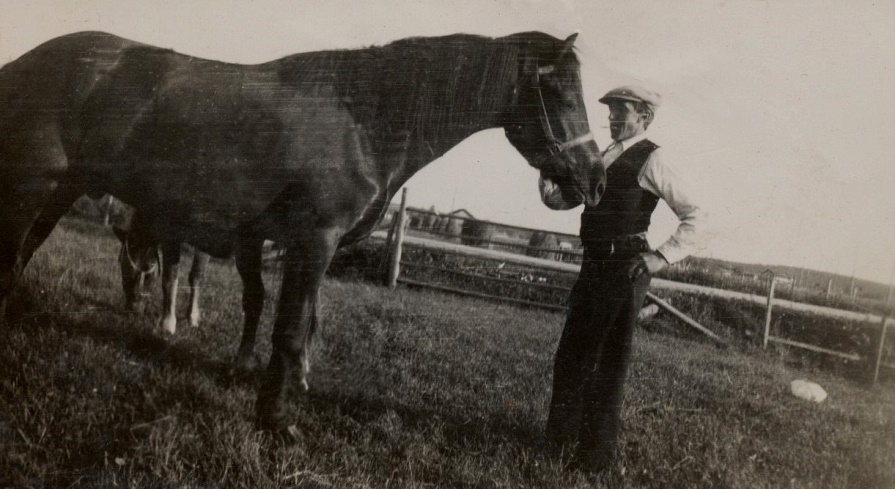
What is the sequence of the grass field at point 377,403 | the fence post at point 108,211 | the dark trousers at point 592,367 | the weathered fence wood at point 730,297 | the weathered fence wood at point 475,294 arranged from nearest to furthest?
the grass field at point 377,403 < the dark trousers at point 592,367 < the fence post at point 108,211 < the weathered fence wood at point 730,297 < the weathered fence wood at point 475,294

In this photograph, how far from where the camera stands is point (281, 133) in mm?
1797

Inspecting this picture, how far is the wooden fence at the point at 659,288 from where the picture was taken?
2182 millimetres

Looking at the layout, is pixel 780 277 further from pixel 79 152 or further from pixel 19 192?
pixel 19 192

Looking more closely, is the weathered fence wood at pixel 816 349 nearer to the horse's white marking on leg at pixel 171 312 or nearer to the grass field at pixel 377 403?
the grass field at pixel 377 403

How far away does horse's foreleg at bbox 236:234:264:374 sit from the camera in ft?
6.07

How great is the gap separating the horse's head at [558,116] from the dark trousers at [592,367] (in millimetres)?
311

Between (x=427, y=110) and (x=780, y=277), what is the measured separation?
1.91 meters

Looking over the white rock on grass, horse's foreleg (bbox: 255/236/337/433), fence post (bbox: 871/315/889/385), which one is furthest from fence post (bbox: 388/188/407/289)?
fence post (bbox: 871/315/889/385)

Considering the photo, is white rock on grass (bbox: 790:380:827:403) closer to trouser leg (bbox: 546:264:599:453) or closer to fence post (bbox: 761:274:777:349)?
fence post (bbox: 761:274:777:349)

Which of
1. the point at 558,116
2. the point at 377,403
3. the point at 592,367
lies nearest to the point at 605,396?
the point at 592,367

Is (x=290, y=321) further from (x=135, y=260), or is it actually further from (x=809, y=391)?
(x=809, y=391)

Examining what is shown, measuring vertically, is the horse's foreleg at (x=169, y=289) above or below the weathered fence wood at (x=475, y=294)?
below

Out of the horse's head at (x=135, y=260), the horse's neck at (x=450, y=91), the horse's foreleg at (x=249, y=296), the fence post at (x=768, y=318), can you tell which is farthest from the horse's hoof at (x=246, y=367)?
the fence post at (x=768, y=318)

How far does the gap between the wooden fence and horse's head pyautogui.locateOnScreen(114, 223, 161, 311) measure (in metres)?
1.05
